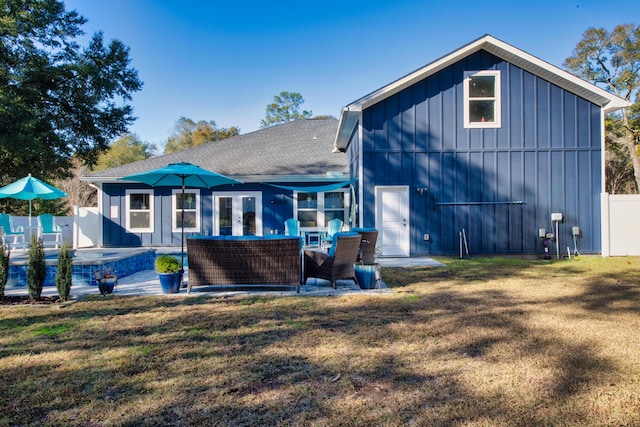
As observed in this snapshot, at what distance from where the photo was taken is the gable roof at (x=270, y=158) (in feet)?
43.2

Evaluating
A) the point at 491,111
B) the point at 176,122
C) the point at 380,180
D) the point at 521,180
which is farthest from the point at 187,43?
the point at 176,122

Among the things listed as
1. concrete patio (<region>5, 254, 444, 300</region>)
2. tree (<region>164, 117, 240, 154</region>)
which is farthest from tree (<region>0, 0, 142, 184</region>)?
tree (<region>164, 117, 240, 154</region>)

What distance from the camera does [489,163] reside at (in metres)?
10.8

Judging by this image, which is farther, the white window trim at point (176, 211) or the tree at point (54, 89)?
the white window trim at point (176, 211)

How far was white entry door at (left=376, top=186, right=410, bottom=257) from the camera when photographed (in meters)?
10.7

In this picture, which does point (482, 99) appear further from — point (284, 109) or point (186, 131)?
point (186, 131)

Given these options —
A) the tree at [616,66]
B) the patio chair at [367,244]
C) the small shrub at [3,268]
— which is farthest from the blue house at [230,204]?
the tree at [616,66]

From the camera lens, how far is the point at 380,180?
10.7 meters

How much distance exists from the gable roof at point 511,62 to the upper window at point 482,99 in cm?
60

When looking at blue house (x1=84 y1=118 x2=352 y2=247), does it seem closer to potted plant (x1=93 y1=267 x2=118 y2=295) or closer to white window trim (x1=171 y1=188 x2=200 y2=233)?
white window trim (x1=171 y1=188 x2=200 y2=233)

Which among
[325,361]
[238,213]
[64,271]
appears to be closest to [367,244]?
[325,361]

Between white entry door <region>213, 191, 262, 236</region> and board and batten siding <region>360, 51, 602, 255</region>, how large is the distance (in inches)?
179

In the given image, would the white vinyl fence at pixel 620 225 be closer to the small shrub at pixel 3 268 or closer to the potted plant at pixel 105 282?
the potted plant at pixel 105 282

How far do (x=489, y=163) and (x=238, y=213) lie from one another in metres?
8.13
